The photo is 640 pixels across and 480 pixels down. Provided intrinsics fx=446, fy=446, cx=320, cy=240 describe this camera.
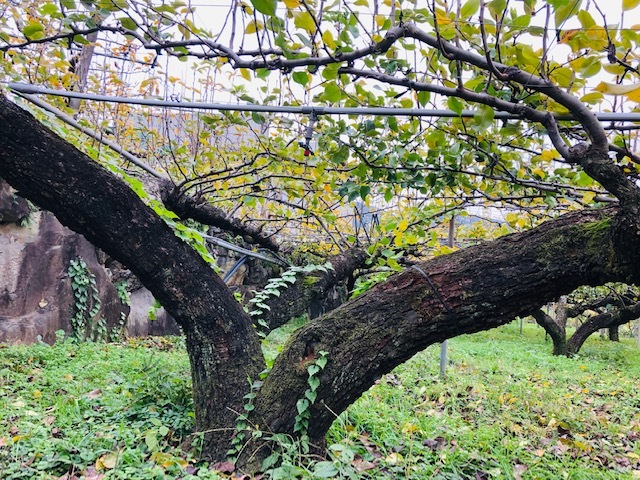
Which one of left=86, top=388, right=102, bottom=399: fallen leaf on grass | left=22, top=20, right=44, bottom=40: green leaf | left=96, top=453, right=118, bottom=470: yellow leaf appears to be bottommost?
left=96, top=453, right=118, bottom=470: yellow leaf

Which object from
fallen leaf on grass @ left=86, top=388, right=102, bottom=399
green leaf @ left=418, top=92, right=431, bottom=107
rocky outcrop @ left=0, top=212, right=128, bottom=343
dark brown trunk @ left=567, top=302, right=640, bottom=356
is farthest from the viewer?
dark brown trunk @ left=567, top=302, right=640, bottom=356

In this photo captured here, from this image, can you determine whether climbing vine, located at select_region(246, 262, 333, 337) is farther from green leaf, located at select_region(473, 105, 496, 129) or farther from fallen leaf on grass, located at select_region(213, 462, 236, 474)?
green leaf, located at select_region(473, 105, 496, 129)

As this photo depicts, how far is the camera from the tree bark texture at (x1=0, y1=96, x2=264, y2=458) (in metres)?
2.11

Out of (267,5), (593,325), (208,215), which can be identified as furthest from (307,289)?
(593,325)

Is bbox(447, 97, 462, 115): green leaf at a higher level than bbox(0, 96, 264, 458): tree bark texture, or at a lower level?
higher

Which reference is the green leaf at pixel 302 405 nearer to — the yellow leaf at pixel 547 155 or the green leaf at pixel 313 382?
the green leaf at pixel 313 382

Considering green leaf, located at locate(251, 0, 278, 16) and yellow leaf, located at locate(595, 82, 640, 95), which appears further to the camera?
yellow leaf, located at locate(595, 82, 640, 95)

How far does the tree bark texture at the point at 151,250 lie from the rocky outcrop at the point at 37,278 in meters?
3.99

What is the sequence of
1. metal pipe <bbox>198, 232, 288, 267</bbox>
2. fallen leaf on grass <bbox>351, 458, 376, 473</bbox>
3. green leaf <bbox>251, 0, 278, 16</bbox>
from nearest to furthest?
1. green leaf <bbox>251, 0, 278, 16</bbox>
2. fallen leaf on grass <bbox>351, 458, 376, 473</bbox>
3. metal pipe <bbox>198, 232, 288, 267</bbox>

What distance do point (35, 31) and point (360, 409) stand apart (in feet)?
9.25

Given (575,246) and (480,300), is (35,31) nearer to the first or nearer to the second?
(480,300)

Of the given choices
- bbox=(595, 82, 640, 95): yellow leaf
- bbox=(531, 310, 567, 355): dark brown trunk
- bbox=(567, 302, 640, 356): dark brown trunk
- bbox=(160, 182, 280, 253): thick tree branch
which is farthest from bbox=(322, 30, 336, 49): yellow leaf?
bbox=(567, 302, 640, 356): dark brown trunk

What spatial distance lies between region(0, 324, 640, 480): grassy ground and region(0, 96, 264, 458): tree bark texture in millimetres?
369

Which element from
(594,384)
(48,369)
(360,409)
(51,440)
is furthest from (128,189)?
(594,384)
